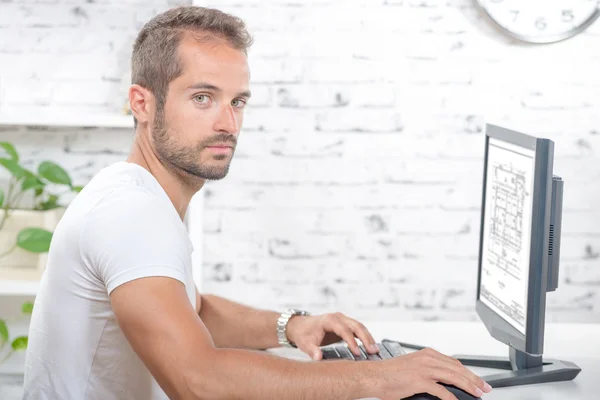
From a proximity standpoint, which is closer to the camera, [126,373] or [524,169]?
[126,373]

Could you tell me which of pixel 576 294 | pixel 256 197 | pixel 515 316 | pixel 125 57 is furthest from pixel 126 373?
pixel 576 294

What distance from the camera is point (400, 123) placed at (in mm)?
2691

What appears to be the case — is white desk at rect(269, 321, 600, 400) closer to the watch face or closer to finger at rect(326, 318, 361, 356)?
finger at rect(326, 318, 361, 356)

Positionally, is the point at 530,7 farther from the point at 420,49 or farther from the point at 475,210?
the point at 475,210

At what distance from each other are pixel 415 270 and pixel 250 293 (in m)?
0.54

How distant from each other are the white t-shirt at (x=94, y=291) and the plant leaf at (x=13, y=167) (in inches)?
44.4

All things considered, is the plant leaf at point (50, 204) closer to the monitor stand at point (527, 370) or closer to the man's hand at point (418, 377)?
the monitor stand at point (527, 370)

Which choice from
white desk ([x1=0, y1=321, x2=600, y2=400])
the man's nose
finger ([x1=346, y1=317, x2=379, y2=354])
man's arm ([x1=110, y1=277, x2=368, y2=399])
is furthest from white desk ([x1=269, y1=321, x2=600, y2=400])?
the man's nose

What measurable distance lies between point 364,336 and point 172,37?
65 cm

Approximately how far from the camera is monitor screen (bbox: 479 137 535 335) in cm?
147

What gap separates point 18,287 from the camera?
2.48 metres

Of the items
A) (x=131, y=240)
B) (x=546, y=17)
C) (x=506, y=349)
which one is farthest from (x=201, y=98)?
(x=546, y=17)

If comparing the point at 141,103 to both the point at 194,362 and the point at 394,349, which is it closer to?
the point at 194,362

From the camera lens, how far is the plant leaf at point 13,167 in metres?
2.45
